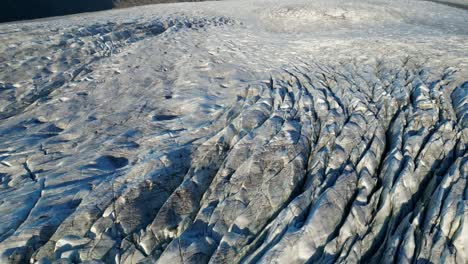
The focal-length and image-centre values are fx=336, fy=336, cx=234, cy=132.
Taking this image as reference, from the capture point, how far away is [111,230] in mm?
3412

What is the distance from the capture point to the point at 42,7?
16922 mm

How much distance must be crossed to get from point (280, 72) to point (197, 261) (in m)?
4.49

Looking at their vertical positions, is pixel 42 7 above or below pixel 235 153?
above

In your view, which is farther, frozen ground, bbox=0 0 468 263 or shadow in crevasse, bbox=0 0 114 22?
shadow in crevasse, bbox=0 0 114 22

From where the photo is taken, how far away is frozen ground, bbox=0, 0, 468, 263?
3.22m

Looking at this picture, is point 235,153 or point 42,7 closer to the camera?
point 235,153

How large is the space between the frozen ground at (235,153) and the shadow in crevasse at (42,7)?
30.6ft

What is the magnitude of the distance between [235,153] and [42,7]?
17152 millimetres

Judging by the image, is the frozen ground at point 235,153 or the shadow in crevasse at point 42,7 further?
the shadow in crevasse at point 42,7

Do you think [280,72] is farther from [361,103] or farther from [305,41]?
[305,41]

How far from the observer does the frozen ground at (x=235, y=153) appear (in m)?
3.22

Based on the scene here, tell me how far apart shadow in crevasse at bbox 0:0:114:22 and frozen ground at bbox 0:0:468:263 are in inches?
367

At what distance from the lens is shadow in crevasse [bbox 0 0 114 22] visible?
15500 millimetres

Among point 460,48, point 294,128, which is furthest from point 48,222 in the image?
point 460,48
